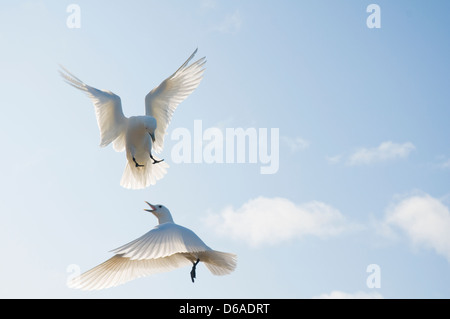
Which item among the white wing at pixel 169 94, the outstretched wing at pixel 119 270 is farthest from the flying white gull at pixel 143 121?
the outstretched wing at pixel 119 270

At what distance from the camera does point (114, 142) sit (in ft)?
36.4

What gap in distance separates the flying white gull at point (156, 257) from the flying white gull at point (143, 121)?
8.36 feet

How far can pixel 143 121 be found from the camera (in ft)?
34.2

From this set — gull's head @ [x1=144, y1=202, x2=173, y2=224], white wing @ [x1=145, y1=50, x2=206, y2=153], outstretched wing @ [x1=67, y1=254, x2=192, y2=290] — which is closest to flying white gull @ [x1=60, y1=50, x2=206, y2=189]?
white wing @ [x1=145, y1=50, x2=206, y2=153]

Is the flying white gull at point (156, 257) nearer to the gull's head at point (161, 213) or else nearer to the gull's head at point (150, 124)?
the gull's head at point (161, 213)

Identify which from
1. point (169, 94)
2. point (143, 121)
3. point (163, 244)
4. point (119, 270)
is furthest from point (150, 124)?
point (163, 244)

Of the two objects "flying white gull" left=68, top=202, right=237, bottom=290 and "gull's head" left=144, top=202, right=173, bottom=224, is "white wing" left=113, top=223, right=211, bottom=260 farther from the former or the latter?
"gull's head" left=144, top=202, right=173, bottom=224

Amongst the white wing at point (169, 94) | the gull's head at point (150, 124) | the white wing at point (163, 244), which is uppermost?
the white wing at point (169, 94)

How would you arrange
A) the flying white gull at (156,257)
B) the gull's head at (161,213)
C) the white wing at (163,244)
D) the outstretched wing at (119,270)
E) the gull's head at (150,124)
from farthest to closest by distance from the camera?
1. the gull's head at (150,124)
2. the gull's head at (161,213)
3. the outstretched wing at (119,270)
4. the flying white gull at (156,257)
5. the white wing at (163,244)

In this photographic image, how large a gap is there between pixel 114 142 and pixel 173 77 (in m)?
1.51

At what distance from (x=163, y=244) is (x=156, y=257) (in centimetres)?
36

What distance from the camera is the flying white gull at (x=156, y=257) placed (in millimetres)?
7496
